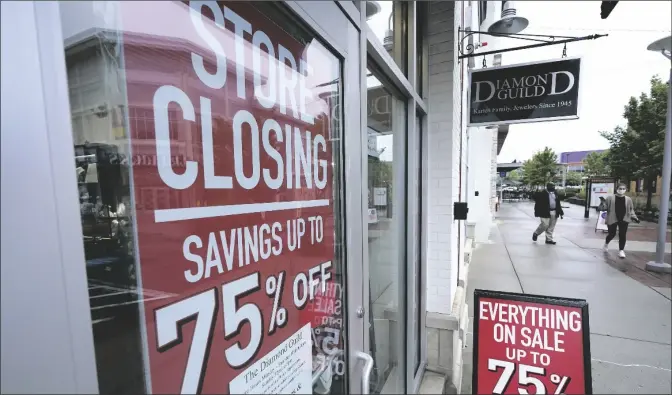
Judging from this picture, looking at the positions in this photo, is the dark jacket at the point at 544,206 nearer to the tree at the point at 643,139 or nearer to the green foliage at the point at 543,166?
the tree at the point at 643,139

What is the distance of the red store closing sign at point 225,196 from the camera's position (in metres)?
0.69

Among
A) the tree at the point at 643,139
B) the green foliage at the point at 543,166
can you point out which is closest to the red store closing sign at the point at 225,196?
the tree at the point at 643,139

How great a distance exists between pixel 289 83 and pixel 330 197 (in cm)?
46

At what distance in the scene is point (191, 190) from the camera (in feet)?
2.48

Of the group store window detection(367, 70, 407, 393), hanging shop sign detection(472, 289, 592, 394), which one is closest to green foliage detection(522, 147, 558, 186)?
hanging shop sign detection(472, 289, 592, 394)

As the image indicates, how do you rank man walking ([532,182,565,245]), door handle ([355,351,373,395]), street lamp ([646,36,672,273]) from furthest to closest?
man walking ([532,182,565,245]) → street lamp ([646,36,672,273]) → door handle ([355,351,373,395])

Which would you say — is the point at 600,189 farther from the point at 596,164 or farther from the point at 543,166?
the point at 543,166

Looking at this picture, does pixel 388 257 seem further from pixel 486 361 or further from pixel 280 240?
pixel 280 240

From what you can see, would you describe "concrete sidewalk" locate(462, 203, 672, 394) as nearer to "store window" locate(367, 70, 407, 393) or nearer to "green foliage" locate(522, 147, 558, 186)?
"store window" locate(367, 70, 407, 393)

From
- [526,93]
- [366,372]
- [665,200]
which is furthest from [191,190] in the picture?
[665,200]

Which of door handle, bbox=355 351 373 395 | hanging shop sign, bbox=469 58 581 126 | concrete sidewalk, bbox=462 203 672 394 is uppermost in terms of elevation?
hanging shop sign, bbox=469 58 581 126

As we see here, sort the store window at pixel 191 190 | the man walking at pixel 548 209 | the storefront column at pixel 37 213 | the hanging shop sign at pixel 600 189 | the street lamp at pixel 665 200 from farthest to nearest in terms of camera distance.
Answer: the hanging shop sign at pixel 600 189, the man walking at pixel 548 209, the street lamp at pixel 665 200, the store window at pixel 191 190, the storefront column at pixel 37 213

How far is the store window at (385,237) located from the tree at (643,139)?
1440cm

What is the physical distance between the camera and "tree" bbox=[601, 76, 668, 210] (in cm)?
1209
